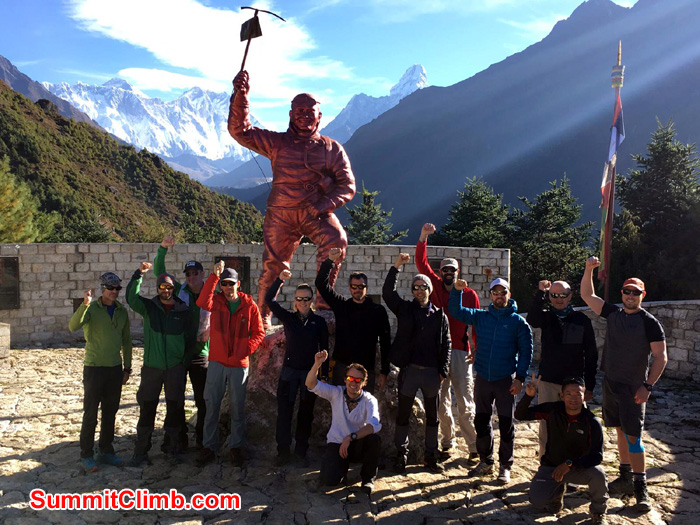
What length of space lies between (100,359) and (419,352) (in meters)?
2.48

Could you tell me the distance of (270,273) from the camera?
5035mm

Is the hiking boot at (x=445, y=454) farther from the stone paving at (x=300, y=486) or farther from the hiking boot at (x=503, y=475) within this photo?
the hiking boot at (x=503, y=475)

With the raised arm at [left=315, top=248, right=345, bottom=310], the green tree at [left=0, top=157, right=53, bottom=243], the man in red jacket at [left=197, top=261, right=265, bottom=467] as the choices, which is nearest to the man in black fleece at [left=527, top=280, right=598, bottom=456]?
the raised arm at [left=315, top=248, right=345, bottom=310]

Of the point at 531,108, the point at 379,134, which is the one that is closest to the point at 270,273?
the point at 531,108

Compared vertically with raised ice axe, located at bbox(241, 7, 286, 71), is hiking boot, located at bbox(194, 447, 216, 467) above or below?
below

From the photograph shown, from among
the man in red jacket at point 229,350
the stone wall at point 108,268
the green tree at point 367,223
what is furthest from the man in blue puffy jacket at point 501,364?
the green tree at point 367,223

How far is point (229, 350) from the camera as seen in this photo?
4.14 m

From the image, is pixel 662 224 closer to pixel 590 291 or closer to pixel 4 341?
pixel 590 291

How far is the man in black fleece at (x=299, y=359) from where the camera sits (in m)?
4.11

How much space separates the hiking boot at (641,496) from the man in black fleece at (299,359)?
245 cm

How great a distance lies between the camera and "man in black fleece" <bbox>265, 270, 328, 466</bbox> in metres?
4.11

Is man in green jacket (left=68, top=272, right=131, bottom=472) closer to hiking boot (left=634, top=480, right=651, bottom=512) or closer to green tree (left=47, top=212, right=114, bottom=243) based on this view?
hiking boot (left=634, top=480, right=651, bottom=512)

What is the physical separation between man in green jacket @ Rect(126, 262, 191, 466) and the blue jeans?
0.29 metres

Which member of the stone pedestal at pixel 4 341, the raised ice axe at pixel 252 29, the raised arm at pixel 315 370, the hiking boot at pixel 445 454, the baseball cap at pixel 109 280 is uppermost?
the raised ice axe at pixel 252 29
